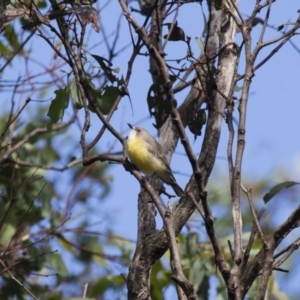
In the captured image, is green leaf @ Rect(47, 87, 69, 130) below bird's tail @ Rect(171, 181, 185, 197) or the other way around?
below

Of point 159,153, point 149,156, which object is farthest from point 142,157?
point 159,153

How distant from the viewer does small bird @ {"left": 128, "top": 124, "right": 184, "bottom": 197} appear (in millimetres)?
4145

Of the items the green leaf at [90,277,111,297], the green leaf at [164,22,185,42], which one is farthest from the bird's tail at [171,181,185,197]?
the green leaf at [164,22,185,42]

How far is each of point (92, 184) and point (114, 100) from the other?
298 centimetres

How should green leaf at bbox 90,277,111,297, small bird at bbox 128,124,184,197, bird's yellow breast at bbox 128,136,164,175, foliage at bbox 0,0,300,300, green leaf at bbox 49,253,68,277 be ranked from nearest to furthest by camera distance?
1. foliage at bbox 0,0,300,300
2. small bird at bbox 128,124,184,197
3. bird's yellow breast at bbox 128,136,164,175
4. green leaf at bbox 90,277,111,297
5. green leaf at bbox 49,253,68,277

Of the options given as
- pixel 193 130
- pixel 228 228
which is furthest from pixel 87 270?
pixel 193 130

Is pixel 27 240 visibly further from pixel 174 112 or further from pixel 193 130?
pixel 174 112

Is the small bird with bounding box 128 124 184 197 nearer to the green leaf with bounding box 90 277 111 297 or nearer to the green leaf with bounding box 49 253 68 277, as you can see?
the green leaf with bounding box 90 277 111 297

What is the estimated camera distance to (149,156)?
450cm

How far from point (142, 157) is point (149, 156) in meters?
0.18

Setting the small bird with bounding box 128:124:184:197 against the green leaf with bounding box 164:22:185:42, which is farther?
the small bird with bounding box 128:124:184:197

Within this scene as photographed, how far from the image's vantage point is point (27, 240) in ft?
16.2

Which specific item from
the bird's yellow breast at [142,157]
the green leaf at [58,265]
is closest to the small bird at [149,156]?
the bird's yellow breast at [142,157]

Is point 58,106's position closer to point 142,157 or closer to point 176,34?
point 176,34
